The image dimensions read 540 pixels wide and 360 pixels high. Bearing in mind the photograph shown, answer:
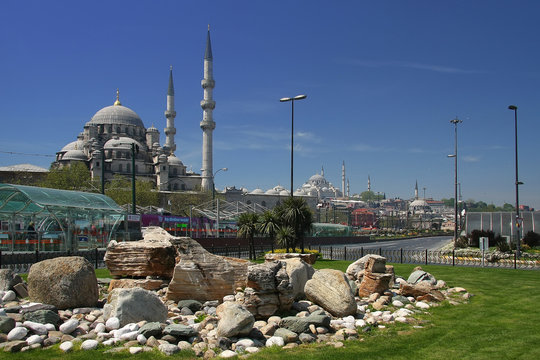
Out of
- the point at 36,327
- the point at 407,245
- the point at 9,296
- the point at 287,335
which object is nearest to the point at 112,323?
the point at 36,327

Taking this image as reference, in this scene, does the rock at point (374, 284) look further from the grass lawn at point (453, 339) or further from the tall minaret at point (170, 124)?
the tall minaret at point (170, 124)

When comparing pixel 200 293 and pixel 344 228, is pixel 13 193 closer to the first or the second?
pixel 200 293

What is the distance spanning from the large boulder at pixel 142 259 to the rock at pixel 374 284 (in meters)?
5.19

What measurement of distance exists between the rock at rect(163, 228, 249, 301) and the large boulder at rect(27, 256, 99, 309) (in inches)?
75.4

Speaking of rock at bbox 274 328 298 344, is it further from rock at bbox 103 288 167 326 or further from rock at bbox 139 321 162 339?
rock at bbox 103 288 167 326

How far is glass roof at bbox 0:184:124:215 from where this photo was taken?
23.7m

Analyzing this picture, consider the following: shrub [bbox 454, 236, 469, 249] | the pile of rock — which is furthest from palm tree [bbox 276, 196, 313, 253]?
shrub [bbox 454, 236, 469, 249]

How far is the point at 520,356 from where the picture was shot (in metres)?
7.68

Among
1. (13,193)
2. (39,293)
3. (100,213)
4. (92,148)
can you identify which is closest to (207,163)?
(92,148)

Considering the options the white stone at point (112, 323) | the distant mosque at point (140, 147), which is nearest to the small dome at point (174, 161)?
the distant mosque at point (140, 147)

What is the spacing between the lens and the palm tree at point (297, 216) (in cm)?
2667

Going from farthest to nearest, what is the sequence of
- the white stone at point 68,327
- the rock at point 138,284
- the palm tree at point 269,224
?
the palm tree at point 269,224, the rock at point 138,284, the white stone at point 68,327

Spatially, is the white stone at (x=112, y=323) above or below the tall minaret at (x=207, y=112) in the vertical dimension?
below

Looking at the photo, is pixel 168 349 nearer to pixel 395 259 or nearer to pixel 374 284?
pixel 374 284
